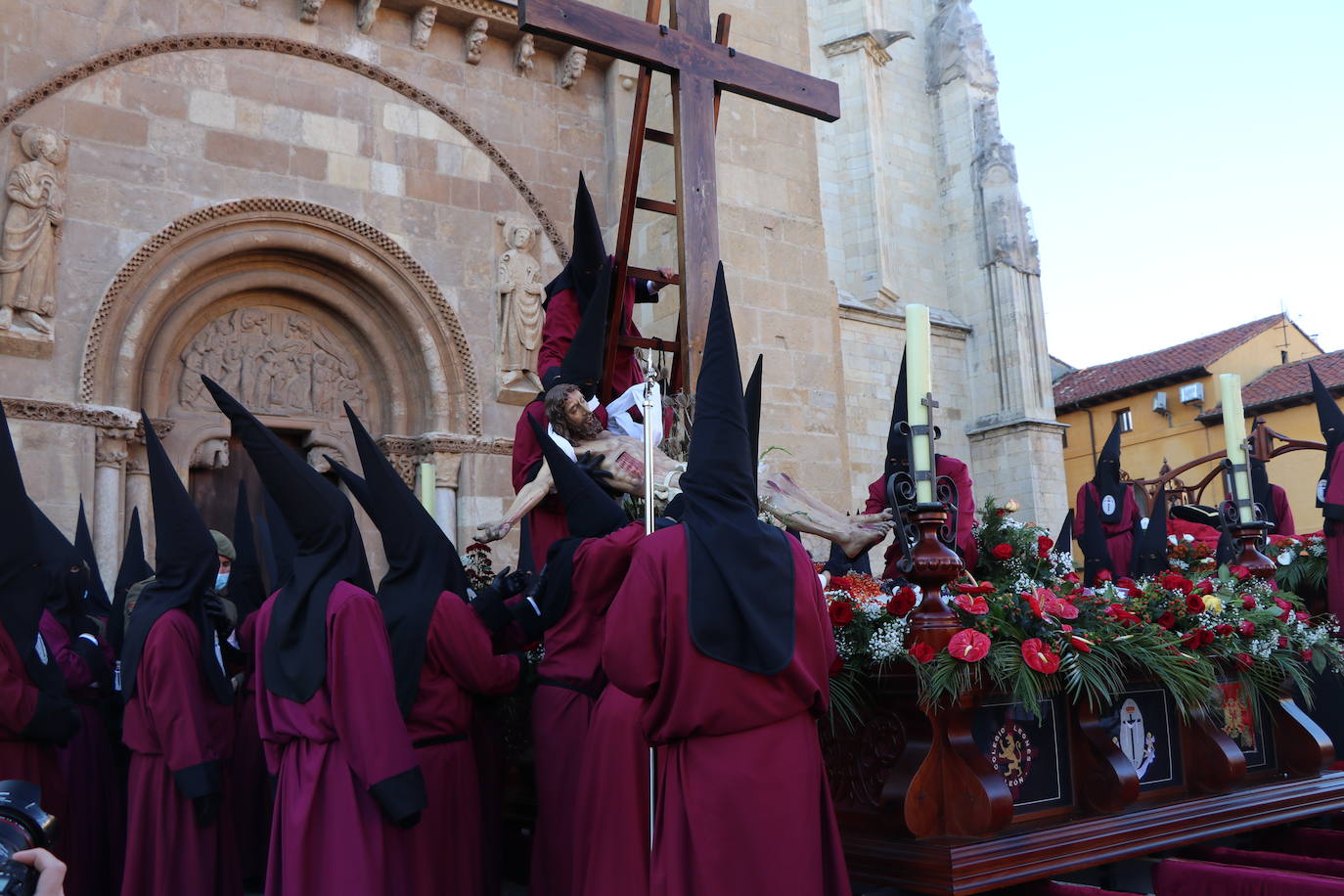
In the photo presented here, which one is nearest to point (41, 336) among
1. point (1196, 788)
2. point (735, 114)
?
point (735, 114)

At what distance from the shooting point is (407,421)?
33.5ft

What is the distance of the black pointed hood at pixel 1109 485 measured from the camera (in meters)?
9.86

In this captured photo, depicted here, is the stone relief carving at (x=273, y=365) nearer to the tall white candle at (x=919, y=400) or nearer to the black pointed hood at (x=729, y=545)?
the tall white candle at (x=919, y=400)

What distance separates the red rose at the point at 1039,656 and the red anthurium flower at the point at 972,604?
7.0 inches

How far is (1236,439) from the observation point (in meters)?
5.96

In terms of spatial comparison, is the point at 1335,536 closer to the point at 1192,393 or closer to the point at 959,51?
the point at 959,51

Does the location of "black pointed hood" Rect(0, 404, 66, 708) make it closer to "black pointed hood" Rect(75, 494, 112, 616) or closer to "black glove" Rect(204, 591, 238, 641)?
"black glove" Rect(204, 591, 238, 641)

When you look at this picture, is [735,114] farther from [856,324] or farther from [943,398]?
[943,398]

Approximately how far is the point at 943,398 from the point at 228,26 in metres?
14.4

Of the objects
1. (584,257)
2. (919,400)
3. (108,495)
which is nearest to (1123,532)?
(584,257)

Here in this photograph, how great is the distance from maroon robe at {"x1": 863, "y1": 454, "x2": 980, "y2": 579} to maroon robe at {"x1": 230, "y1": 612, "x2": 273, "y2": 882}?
3.44 m

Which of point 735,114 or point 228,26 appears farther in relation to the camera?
point 735,114

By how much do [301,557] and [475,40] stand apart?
298 inches

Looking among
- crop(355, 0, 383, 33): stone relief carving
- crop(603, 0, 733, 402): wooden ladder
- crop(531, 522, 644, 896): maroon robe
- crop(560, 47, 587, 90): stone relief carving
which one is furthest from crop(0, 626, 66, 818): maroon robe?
crop(560, 47, 587, 90): stone relief carving
